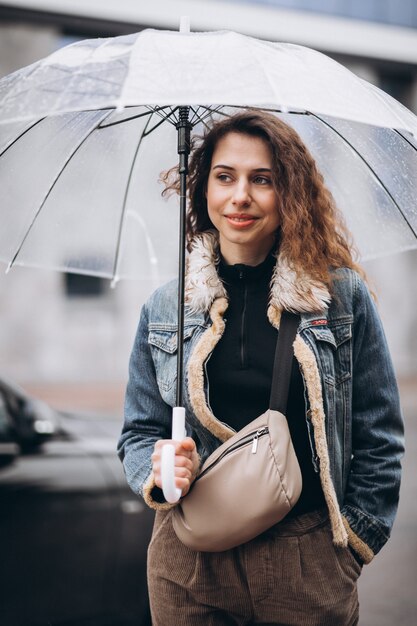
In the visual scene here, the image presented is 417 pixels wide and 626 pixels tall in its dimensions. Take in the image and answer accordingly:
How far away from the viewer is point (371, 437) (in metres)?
2.39

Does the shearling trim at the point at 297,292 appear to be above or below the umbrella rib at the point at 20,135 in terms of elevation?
below

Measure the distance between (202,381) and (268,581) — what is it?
55 cm

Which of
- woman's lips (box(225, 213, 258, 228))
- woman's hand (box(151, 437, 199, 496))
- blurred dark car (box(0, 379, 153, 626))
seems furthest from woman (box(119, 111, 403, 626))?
blurred dark car (box(0, 379, 153, 626))

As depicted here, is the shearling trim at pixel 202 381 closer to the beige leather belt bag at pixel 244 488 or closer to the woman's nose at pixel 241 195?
the beige leather belt bag at pixel 244 488

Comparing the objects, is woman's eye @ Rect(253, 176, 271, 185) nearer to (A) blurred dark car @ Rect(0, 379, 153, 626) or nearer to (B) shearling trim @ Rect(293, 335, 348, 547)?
(B) shearling trim @ Rect(293, 335, 348, 547)

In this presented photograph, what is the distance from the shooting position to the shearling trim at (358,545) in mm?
2350

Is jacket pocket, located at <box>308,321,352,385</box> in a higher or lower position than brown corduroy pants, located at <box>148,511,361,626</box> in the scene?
higher

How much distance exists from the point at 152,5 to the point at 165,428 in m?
14.6

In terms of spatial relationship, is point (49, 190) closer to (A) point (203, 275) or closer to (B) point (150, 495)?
(A) point (203, 275)

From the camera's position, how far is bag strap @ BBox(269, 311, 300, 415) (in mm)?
2213

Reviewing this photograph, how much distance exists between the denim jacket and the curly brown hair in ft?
0.20

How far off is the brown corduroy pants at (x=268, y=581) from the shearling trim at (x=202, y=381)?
30cm

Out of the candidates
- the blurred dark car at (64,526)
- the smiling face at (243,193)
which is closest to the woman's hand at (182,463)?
the smiling face at (243,193)

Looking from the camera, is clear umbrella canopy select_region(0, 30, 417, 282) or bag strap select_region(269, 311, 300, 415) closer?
clear umbrella canopy select_region(0, 30, 417, 282)
